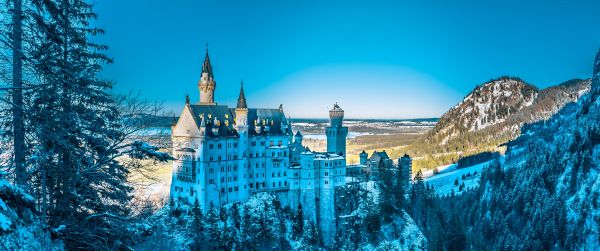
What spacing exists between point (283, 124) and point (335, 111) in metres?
20.7

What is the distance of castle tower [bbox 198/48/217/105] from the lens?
107 meters

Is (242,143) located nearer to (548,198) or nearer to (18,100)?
(18,100)

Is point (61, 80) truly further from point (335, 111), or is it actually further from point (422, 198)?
point (422, 198)

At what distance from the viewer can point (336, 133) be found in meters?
123

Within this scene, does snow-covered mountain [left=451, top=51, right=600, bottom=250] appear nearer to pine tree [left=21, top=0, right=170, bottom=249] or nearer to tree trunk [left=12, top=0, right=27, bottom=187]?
pine tree [left=21, top=0, right=170, bottom=249]

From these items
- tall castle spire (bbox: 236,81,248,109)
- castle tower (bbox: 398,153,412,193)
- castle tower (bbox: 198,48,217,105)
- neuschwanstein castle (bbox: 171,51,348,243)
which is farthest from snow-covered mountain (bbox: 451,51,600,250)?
castle tower (bbox: 198,48,217,105)

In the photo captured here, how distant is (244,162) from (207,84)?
61.2 feet

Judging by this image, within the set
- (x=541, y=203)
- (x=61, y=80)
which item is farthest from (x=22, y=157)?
(x=541, y=203)

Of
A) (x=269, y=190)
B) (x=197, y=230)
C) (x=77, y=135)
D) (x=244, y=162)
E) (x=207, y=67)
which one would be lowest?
(x=197, y=230)

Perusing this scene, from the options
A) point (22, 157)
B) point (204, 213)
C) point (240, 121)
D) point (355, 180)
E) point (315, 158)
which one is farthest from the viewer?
point (355, 180)

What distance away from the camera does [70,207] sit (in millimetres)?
27469

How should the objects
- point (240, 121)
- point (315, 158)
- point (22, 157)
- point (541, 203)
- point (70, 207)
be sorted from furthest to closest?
point (541, 203) < point (315, 158) < point (240, 121) < point (70, 207) < point (22, 157)

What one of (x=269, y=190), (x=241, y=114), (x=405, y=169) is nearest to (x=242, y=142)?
(x=241, y=114)

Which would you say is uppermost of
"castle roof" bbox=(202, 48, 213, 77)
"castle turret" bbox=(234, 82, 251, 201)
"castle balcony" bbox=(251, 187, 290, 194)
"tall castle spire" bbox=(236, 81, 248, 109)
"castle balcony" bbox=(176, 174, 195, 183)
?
"castle roof" bbox=(202, 48, 213, 77)
